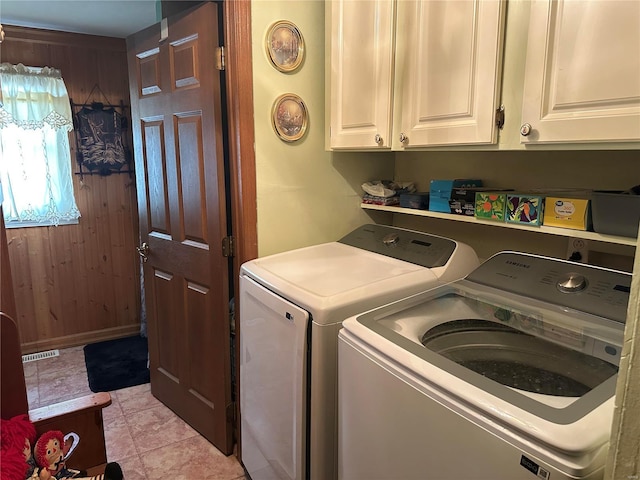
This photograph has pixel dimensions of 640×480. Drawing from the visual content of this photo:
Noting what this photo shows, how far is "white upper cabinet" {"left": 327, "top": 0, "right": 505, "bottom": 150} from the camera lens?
134 cm

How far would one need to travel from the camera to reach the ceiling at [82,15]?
2561 mm

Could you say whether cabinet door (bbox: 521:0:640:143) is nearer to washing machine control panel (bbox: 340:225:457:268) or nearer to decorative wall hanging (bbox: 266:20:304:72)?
washing machine control panel (bbox: 340:225:457:268)

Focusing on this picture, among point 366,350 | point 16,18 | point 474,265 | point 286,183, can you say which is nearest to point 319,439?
point 366,350

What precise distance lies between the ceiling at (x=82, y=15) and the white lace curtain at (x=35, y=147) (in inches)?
11.7

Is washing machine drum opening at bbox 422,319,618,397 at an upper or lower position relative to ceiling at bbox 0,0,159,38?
lower

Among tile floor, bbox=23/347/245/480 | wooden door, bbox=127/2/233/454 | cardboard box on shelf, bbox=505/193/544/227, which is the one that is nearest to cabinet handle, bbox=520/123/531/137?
cardboard box on shelf, bbox=505/193/544/227

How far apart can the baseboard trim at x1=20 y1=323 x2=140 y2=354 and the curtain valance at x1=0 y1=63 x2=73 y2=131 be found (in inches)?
60.9

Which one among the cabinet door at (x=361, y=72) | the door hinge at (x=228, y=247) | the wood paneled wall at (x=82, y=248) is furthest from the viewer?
the wood paneled wall at (x=82, y=248)

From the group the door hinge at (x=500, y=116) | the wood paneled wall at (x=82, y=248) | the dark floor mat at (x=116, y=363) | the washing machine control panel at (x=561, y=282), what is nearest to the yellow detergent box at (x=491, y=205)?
the washing machine control panel at (x=561, y=282)

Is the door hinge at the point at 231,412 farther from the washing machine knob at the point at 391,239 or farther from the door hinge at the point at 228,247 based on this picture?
the washing machine knob at the point at 391,239

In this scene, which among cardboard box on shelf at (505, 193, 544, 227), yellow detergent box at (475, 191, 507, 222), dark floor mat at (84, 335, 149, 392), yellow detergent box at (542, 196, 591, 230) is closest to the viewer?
yellow detergent box at (542, 196, 591, 230)

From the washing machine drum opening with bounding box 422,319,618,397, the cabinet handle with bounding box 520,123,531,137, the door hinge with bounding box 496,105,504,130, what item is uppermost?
the door hinge with bounding box 496,105,504,130

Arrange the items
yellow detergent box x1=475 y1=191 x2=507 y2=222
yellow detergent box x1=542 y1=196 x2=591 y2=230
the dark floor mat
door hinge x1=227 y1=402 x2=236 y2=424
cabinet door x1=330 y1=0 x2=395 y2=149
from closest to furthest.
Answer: yellow detergent box x1=542 y1=196 x2=591 y2=230, yellow detergent box x1=475 y1=191 x2=507 y2=222, cabinet door x1=330 y1=0 x2=395 y2=149, door hinge x1=227 y1=402 x2=236 y2=424, the dark floor mat

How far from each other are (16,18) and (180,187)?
178 cm
